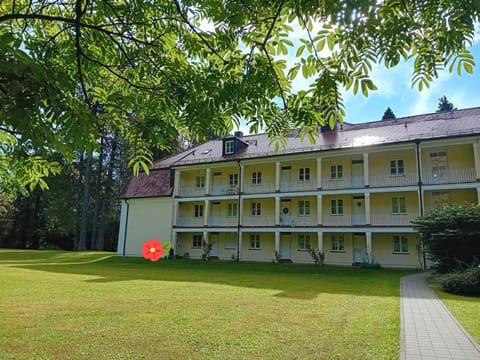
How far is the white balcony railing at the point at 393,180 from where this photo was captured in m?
22.4

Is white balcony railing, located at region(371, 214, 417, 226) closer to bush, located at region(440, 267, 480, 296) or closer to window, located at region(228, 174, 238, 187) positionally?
window, located at region(228, 174, 238, 187)

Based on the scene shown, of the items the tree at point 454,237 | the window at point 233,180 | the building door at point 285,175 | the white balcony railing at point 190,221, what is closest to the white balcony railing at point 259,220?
the building door at point 285,175

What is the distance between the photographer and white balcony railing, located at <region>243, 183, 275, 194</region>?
26875 mm

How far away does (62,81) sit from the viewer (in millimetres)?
2785

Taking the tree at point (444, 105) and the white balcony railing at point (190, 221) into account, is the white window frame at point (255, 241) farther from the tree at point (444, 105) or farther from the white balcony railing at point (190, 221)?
the tree at point (444, 105)

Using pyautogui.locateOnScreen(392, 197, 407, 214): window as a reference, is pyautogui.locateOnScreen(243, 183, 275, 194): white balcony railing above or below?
above

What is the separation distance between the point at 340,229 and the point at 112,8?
21.7 meters

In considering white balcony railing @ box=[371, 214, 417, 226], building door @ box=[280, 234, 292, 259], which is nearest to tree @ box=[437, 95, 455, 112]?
white balcony railing @ box=[371, 214, 417, 226]

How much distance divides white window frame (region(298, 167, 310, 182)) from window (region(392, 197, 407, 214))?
574 centimetres

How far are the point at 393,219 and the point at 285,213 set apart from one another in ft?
23.6

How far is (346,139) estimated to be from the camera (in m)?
25.6

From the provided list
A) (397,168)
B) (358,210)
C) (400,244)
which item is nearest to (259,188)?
(358,210)

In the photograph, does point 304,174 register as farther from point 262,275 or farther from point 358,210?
point 262,275

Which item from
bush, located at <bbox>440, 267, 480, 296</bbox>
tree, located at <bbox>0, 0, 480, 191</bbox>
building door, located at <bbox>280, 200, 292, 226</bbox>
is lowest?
bush, located at <bbox>440, 267, 480, 296</bbox>
